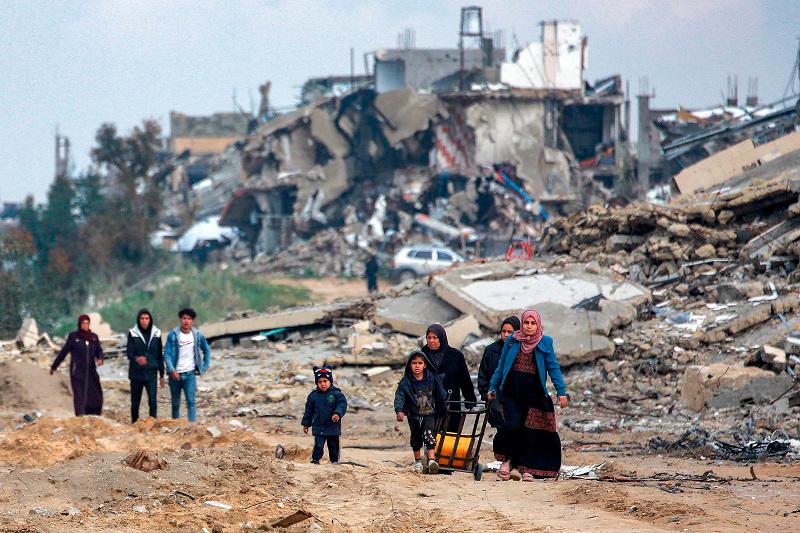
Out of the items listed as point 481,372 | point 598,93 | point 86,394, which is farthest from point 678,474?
point 598,93

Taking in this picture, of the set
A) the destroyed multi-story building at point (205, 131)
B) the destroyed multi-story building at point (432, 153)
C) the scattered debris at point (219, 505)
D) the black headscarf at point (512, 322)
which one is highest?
the destroyed multi-story building at point (205, 131)

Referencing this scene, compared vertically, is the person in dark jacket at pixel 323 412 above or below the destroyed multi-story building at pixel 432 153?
below

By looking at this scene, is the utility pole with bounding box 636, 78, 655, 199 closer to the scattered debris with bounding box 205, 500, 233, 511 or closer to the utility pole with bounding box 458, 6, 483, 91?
the utility pole with bounding box 458, 6, 483, 91

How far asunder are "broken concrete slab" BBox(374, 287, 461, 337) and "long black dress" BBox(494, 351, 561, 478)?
726 centimetres

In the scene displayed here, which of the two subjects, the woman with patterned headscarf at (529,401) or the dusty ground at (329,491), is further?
the woman with patterned headscarf at (529,401)

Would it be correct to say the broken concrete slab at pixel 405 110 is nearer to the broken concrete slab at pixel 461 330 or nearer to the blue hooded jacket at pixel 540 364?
the broken concrete slab at pixel 461 330

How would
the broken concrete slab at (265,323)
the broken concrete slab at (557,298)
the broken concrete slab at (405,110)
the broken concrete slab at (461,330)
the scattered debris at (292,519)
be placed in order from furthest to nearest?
the broken concrete slab at (405,110)
the broken concrete slab at (265,323)
the broken concrete slab at (461,330)
the broken concrete slab at (557,298)
the scattered debris at (292,519)

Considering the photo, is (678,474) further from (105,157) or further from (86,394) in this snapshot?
(105,157)

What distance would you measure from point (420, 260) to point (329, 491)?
2606 cm

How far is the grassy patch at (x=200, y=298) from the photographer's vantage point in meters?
27.6

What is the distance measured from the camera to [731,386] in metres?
11.7

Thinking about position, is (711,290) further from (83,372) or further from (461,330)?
(83,372)

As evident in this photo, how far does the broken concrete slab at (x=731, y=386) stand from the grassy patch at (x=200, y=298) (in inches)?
608

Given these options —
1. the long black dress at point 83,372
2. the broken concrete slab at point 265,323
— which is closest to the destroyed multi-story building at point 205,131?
the broken concrete slab at point 265,323
